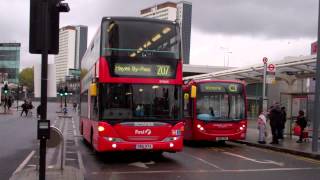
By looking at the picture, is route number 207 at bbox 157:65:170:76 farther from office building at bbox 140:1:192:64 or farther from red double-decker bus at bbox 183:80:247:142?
office building at bbox 140:1:192:64

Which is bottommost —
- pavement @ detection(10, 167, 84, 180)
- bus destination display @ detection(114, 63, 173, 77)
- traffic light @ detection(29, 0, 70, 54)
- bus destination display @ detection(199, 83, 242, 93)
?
pavement @ detection(10, 167, 84, 180)

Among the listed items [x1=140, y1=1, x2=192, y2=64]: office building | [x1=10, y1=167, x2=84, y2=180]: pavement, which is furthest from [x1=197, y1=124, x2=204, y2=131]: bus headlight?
[x1=140, y1=1, x2=192, y2=64]: office building

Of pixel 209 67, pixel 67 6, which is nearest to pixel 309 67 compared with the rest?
pixel 67 6

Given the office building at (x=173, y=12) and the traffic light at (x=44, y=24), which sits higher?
the office building at (x=173, y=12)

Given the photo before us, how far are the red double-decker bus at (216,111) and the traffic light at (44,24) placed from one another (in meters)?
12.8

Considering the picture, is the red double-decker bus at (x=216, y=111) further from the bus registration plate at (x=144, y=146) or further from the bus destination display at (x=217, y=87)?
the bus registration plate at (x=144, y=146)

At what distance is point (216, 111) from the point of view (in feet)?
74.1

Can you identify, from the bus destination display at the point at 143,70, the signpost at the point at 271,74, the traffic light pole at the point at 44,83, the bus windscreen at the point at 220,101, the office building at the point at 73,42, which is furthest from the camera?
the office building at the point at 73,42

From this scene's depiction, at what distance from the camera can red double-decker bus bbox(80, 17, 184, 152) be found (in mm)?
15305

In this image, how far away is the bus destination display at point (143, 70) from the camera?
1541cm

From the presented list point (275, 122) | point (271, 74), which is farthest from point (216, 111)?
point (271, 74)

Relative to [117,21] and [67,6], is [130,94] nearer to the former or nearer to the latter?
[117,21]

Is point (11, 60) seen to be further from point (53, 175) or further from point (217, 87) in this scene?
point (53, 175)

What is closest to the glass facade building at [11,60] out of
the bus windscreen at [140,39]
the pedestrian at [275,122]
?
the pedestrian at [275,122]
